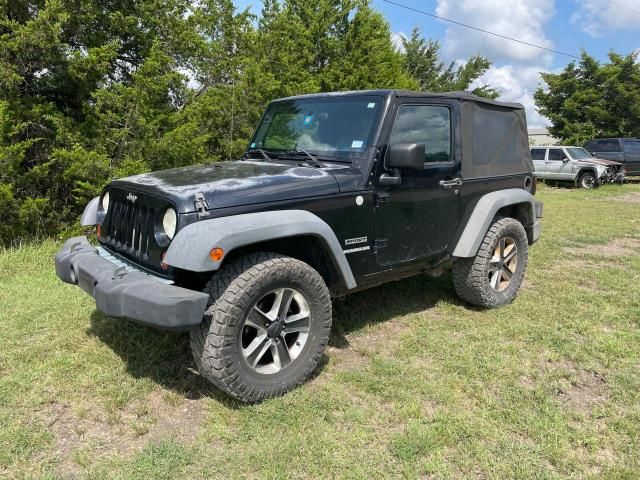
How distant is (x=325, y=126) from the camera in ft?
12.2

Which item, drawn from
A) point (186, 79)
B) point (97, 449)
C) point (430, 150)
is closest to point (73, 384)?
point (97, 449)

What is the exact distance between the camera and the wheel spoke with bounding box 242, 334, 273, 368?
283cm

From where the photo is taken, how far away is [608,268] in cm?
593

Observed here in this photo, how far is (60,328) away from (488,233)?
12.0 feet

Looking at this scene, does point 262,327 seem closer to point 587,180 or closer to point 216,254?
point 216,254

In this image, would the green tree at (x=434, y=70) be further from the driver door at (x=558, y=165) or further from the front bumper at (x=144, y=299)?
the front bumper at (x=144, y=299)

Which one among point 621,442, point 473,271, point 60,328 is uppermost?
point 473,271

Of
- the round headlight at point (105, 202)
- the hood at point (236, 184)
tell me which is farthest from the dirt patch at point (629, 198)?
the round headlight at point (105, 202)

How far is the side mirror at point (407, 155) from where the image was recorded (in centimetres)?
323

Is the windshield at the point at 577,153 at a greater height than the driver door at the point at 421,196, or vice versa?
the windshield at the point at 577,153

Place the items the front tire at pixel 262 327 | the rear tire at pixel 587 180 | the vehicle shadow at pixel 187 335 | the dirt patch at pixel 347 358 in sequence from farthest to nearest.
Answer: the rear tire at pixel 587 180, the dirt patch at pixel 347 358, the vehicle shadow at pixel 187 335, the front tire at pixel 262 327

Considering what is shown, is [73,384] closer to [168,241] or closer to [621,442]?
[168,241]

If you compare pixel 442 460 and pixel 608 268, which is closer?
pixel 442 460

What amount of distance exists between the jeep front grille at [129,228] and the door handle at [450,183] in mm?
2223
